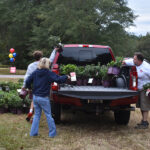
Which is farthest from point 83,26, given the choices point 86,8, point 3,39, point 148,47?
point 148,47

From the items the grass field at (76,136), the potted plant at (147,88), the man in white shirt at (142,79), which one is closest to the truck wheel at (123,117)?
the grass field at (76,136)

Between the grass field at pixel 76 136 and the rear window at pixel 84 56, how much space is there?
60.8 inches

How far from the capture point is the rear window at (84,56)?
7.19m

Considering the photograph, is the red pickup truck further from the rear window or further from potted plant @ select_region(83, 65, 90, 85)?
potted plant @ select_region(83, 65, 90, 85)

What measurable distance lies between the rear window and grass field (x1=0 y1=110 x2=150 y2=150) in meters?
1.55

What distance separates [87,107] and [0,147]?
6.52 ft

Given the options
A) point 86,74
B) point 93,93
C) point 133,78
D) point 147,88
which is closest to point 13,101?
point 86,74

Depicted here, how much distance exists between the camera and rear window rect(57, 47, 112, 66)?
7.19m

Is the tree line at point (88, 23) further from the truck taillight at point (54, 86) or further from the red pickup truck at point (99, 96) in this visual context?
the truck taillight at point (54, 86)

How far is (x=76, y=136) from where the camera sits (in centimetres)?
568

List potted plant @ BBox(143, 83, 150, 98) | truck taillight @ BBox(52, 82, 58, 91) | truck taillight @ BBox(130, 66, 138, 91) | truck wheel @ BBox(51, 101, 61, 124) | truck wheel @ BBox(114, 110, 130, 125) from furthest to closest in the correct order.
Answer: truck wheel @ BBox(114, 110, 130, 125)
truck wheel @ BBox(51, 101, 61, 124)
potted plant @ BBox(143, 83, 150, 98)
truck taillight @ BBox(130, 66, 138, 91)
truck taillight @ BBox(52, 82, 58, 91)

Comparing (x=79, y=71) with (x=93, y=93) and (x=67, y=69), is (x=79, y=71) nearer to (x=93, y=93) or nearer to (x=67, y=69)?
(x=67, y=69)

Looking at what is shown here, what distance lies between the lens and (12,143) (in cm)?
502

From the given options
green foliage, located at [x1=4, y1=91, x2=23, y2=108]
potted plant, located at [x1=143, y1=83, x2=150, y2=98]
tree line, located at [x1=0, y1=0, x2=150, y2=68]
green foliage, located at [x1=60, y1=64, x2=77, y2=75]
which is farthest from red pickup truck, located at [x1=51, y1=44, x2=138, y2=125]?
tree line, located at [x1=0, y1=0, x2=150, y2=68]
